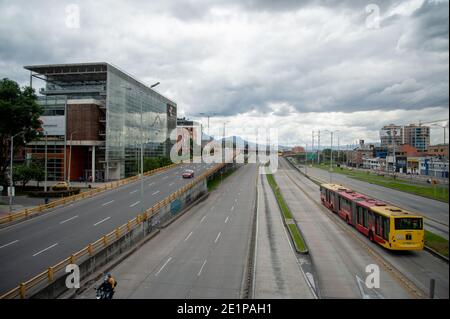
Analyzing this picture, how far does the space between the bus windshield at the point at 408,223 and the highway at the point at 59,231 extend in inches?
793

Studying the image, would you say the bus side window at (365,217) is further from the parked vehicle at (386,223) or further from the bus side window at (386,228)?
the bus side window at (386,228)

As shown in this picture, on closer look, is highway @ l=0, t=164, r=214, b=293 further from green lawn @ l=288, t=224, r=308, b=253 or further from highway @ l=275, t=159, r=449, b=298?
highway @ l=275, t=159, r=449, b=298

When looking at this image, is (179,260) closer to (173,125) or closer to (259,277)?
(259,277)

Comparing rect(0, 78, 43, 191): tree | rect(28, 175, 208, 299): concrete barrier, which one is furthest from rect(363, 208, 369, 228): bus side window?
rect(0, 78, 43, 191): tree

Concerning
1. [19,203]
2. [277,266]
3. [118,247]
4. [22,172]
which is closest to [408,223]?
[277,266]

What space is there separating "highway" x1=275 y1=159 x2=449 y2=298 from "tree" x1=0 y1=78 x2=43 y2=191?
3790cm

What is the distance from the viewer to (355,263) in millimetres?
20797

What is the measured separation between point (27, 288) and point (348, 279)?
50.3 ft

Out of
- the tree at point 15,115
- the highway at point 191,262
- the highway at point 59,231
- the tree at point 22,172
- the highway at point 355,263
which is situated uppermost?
the tree at point 15,115

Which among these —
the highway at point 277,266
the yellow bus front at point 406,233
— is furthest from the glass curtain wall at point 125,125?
the yellow bus front at point 406,233

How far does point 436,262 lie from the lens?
20.1 metres

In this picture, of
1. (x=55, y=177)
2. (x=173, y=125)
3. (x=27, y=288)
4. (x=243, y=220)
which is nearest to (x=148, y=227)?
(x=243, y=220)

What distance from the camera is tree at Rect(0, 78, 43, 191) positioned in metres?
43.7

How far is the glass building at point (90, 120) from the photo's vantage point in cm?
6294
